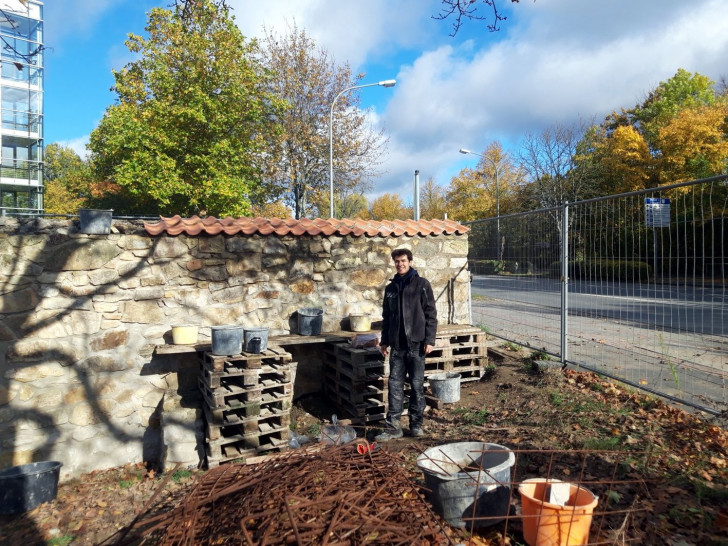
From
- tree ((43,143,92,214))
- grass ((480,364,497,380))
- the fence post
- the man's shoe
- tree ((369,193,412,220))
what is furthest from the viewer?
tree ((369,193,412,220))

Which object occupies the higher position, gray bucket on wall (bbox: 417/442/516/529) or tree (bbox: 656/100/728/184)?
tree (bbox: 656/100/728/184)

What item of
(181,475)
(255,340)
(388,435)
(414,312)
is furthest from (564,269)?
(181,475)

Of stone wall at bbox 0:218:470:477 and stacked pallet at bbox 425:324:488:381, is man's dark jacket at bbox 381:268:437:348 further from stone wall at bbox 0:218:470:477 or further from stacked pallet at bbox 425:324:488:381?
stone wall at bbox 0:218:470:477

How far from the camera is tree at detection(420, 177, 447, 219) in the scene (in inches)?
1602

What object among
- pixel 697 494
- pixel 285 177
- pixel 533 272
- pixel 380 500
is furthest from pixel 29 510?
pixel 285 177

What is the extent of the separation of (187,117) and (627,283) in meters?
14.7

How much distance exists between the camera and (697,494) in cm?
338

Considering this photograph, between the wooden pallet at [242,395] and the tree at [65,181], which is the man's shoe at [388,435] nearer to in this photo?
the wooden pallet at [242,395]

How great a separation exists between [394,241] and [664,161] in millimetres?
20938

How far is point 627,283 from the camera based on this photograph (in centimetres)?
553

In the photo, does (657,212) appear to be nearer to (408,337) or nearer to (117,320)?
(408,337)

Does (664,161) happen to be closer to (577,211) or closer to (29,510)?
(577,211)

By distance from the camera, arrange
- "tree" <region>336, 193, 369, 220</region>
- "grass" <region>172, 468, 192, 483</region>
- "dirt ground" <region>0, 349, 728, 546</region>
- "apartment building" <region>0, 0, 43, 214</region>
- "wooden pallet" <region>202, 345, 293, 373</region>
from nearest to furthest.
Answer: "dirt ground" <region>0, 349, 728, 546</region> < "grass" <region>172, 468, 192, 483</region> < "wooden pallet" <region>202, 345, 293, 373</region> < "tree" <region>336, 193, 369, 220</region> < "apartment building" <region>0, 0, 43, 214</region>

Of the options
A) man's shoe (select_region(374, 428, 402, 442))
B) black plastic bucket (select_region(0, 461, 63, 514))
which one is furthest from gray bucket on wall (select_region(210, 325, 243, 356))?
black plastic bucket (select_region(0, 461, 63, 514))
